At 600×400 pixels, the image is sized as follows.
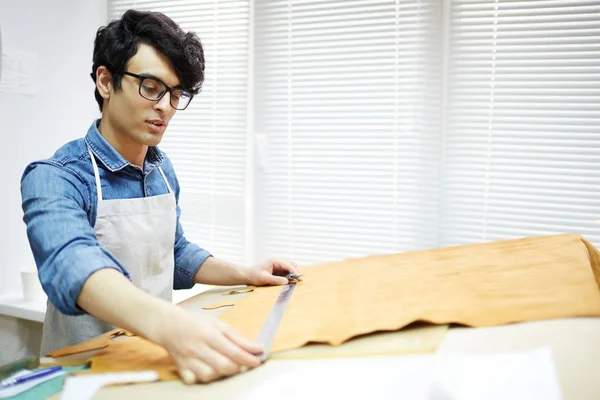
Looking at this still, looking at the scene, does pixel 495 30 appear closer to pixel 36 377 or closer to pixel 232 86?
pixel 232 86

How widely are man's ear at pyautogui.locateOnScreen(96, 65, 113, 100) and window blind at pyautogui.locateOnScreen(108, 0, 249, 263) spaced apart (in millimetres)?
1258

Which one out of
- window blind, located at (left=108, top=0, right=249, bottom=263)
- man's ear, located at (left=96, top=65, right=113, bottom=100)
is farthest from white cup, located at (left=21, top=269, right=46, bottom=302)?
man's ear, located at (left=96, top=65, right=113, bottom=100)

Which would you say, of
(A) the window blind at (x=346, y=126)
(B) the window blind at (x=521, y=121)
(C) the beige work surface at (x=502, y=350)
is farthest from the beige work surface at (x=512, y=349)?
(A) the window blind at (x=346, y=126)

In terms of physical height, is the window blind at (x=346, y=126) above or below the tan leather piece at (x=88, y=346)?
above

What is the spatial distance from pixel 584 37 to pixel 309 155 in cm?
118

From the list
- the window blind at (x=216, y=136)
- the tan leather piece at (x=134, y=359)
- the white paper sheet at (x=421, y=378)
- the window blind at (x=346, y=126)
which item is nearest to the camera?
the white paper sheet at (x=421, y=378)

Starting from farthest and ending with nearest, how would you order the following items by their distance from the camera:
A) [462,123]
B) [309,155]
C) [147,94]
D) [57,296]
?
[309,155] → [462,123] → [147,94] → [57,296]

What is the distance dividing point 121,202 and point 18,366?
2.06 ft

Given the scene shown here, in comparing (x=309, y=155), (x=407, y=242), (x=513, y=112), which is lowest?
(x=407, y=242)

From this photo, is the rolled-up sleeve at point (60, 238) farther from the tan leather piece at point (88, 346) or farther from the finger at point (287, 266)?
the finger at point (287, 266)

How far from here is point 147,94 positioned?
1.41 m

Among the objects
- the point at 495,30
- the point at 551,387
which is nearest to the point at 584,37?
the point at 495,30

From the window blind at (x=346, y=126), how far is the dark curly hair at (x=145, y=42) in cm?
109

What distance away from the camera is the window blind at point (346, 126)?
2.34m
